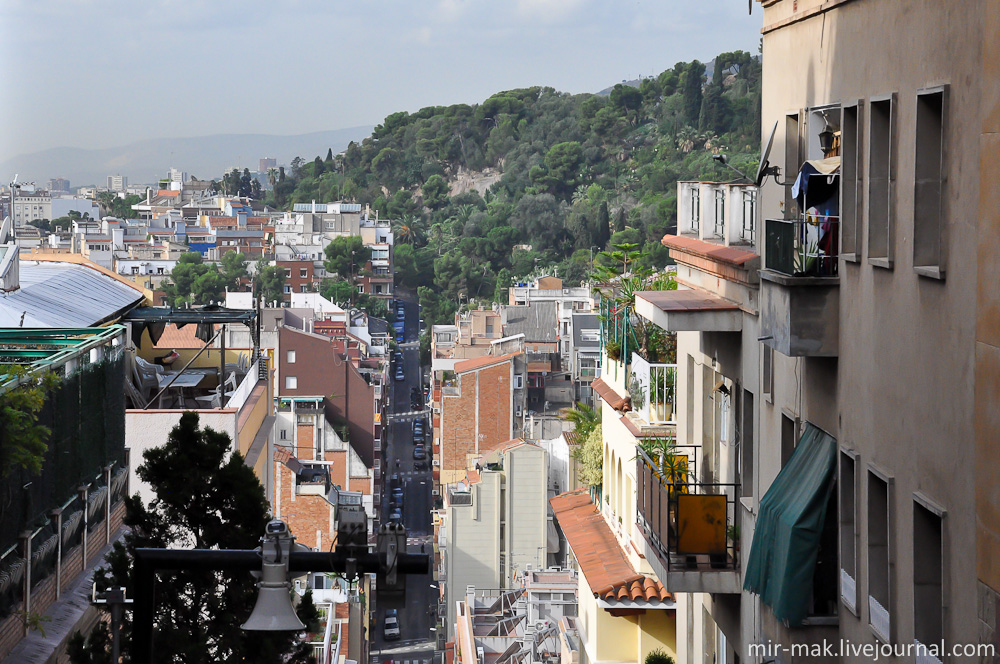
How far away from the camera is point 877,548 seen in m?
6.38

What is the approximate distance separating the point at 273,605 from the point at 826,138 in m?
4.25

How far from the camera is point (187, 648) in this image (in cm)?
822

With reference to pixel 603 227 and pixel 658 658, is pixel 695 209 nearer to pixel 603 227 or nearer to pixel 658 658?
pixel 658 658

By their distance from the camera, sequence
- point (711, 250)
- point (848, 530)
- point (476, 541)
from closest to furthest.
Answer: point (848, 530) < point (711, 250) < point (476, 541)

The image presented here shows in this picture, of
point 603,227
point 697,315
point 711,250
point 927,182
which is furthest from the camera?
point 603,227

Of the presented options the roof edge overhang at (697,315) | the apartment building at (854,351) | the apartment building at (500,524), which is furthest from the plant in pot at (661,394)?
the apartment building at (500,524)

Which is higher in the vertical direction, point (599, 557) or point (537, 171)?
point (537, 171)

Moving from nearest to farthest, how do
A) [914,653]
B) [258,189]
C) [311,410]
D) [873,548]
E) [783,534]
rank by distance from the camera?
[914,653], [873,548], [783,534], [311,410], [258,189]

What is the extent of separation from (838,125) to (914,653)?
305 centimetres

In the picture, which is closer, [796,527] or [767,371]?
[796,527]

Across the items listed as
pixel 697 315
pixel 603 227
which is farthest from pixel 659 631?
pixel 603 227

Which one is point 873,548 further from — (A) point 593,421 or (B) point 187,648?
(A) point 593,421

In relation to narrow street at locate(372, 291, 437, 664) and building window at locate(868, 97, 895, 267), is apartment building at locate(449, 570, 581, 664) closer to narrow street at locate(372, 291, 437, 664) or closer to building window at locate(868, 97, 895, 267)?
narrow street at locate(372, 291, 437, 664)

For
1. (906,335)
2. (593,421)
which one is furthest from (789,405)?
(593,421)
